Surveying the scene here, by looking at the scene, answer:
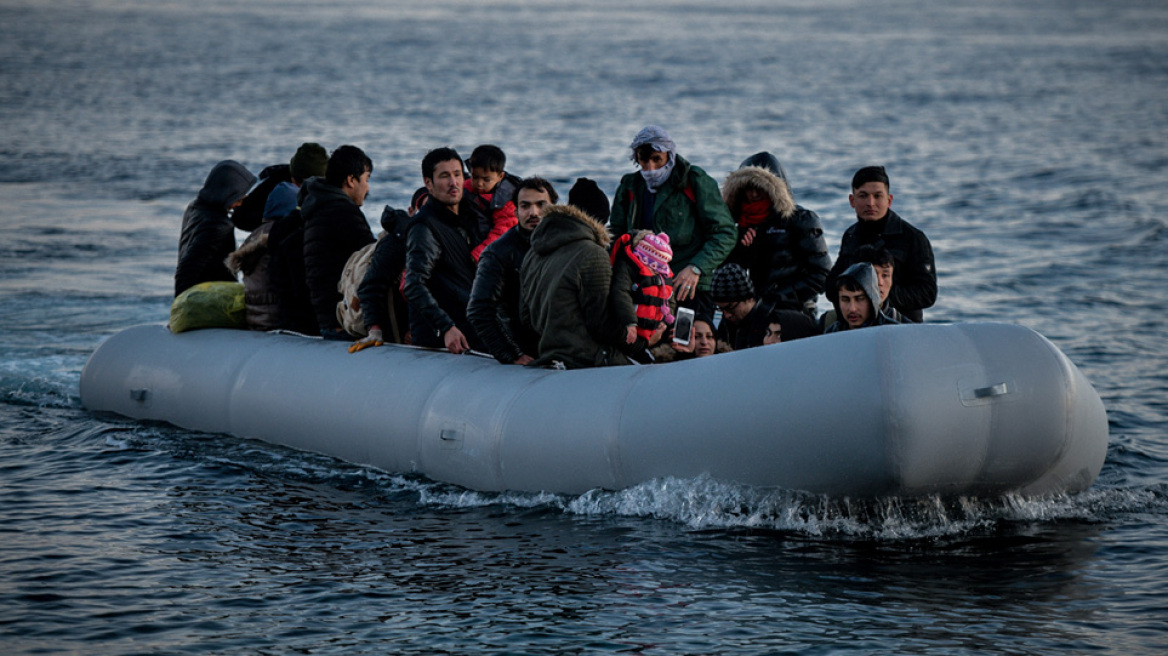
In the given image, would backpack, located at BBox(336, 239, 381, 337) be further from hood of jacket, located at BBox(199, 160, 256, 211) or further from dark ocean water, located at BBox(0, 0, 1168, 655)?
hood of jacket, located at BBox(199, 160, 256, 211)

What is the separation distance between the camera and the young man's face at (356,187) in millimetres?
9211

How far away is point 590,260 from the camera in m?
7.63

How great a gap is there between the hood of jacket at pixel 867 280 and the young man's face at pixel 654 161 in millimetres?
1507

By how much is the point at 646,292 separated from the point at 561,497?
4.17ft

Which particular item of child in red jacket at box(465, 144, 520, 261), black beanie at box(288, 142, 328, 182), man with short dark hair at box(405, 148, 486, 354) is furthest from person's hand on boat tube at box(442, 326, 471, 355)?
black beanie at box(288, 142, 328, 182)

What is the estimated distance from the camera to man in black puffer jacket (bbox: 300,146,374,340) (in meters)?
9.14

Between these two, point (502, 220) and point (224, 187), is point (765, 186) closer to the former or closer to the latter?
point (502, 220)

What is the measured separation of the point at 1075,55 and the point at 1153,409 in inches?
2055

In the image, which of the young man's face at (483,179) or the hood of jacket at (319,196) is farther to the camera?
the hood of jacket at (319,196)

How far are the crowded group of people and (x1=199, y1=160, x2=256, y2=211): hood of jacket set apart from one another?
2.41ft

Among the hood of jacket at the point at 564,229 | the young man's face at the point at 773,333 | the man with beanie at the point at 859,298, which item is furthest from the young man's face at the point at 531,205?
the man with beanie at the point at 859,298

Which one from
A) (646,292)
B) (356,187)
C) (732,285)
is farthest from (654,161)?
(356,187)

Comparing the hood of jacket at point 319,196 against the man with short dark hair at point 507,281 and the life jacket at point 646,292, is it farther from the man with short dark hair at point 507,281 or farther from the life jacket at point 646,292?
the life jacket at point 646,292

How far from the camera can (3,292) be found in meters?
15.3
